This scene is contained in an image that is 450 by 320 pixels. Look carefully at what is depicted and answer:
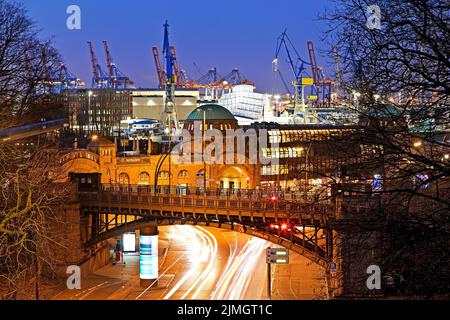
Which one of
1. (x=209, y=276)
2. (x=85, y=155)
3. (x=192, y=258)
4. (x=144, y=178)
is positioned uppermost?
(x=85, y=155)

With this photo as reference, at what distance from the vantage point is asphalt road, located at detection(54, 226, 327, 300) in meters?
39.7

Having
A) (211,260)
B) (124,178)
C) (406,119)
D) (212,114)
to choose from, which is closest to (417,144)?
(406,119)

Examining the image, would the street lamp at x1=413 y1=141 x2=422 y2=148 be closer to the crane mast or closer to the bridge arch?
the bridge arch

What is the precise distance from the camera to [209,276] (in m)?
46.2

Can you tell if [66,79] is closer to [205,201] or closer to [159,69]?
[205,201]

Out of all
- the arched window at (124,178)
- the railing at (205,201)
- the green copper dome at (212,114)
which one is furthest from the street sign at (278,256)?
the green copper dome at (212,114)

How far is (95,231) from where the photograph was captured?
46.5m

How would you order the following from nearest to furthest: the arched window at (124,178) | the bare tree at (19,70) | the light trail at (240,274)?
the bare tree at (19,70), the light trail at (240,274), the arched window at (124,178)

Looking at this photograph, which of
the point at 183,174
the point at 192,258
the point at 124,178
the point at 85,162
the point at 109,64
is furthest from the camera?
the point at 109,64

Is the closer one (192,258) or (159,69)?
(192,258)

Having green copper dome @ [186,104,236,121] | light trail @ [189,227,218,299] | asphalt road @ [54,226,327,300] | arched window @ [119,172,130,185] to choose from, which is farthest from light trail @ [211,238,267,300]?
green copper dome @ [186,104,236,121]

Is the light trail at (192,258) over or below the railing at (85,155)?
below

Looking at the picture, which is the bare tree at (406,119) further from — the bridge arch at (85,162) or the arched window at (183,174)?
the arched window at (183,174)

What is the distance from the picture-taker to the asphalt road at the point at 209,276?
39.7 meters
